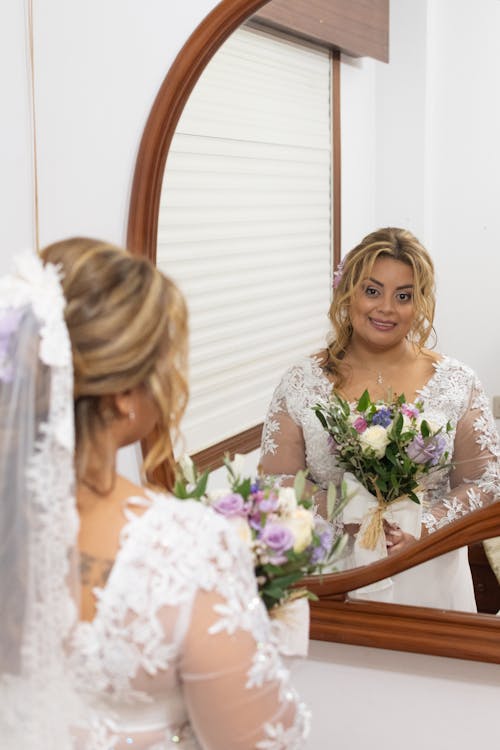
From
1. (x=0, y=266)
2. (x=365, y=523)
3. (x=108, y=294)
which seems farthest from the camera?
(x=365, y=523)

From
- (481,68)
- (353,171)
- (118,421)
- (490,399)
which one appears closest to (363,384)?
(490,399)

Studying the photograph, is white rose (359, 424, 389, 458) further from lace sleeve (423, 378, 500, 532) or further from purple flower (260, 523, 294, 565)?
purple flower (260, 523, 294, 565)

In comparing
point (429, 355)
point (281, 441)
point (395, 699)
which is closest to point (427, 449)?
point (429, 355)

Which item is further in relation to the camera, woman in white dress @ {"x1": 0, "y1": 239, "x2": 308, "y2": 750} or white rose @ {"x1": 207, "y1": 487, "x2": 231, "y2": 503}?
white rose @ {"x1": 207, "y1": 487, "x2": 231, "y2": 503}

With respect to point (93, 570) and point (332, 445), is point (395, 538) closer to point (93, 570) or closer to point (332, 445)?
point (332, 445)

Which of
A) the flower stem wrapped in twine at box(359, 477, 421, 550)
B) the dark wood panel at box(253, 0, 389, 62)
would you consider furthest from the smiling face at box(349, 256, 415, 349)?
the dark wood panel at box(253, 0, 389, 62)

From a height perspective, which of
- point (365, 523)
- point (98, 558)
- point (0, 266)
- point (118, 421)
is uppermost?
point (0, 266)

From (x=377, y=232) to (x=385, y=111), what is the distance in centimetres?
22

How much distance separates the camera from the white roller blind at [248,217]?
185 centimetres

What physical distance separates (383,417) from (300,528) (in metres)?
0.55

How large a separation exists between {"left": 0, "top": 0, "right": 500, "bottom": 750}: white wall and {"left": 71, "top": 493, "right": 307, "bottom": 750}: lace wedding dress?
80cm

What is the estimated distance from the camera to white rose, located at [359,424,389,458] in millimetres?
1732

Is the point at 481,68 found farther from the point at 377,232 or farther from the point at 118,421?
the point at 118,421

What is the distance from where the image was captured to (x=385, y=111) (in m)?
1.78
